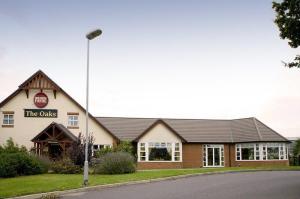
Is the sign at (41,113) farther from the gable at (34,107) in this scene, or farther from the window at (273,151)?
the window at (273,151)

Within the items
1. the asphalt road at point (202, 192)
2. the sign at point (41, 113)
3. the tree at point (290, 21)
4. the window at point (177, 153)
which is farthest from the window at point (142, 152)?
the tree at point (290, 21)

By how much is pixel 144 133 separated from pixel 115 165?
13.7 meters

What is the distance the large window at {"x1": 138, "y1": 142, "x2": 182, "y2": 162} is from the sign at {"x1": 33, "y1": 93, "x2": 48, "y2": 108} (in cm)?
998

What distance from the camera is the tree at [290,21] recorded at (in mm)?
18391

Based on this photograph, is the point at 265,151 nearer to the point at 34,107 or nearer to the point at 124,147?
the point at 124,147

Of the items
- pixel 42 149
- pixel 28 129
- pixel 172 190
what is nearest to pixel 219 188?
pixel 172 190

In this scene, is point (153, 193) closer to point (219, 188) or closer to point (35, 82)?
point (219, 188)

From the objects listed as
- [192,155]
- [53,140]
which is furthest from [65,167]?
[192,155]

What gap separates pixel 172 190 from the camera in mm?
20031

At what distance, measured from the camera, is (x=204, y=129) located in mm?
48469

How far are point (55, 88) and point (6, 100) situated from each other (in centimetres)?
→ 451

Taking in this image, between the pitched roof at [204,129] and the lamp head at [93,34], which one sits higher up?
the lamp head at [93,34]

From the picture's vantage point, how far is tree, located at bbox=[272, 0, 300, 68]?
1839 centimetres

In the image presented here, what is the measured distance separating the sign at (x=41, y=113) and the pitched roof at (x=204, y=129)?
24.6 feet
